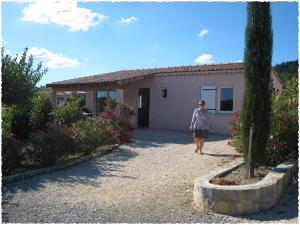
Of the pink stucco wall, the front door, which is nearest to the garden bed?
the pink stucco wall

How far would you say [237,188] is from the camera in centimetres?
614

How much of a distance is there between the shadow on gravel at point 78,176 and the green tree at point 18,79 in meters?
2.64

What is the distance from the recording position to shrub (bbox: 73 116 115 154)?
1120cm

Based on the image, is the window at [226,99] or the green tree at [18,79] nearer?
the green tree at [18,79]

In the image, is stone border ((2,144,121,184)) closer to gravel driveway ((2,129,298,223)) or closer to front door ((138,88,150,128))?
gravel driveway ((2,129,298,223))

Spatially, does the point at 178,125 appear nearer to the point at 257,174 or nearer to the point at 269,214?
the point at 257,174

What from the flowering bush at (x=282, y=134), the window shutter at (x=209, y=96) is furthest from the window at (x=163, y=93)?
the flowering bush at (x=282, y=134)

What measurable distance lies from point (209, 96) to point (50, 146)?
930cm

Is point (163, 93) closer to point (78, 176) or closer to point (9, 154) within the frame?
point (78, 176)

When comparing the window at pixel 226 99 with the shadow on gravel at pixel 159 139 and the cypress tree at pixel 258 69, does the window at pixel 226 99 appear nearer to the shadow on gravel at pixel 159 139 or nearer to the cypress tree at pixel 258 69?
→ the shadow on gravel at pixel 159 139

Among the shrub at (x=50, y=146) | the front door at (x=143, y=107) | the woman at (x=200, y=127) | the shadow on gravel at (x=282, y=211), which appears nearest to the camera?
the shadow on gravel at (x=282, y=211)

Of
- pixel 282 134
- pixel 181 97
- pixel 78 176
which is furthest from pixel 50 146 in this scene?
pixel 181 97

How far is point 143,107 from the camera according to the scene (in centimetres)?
2091

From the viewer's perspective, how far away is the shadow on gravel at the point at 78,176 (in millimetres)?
7789
